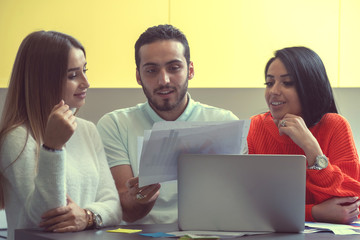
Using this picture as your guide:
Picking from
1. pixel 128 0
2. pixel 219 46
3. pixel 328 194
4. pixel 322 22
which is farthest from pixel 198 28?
pixel 328 194

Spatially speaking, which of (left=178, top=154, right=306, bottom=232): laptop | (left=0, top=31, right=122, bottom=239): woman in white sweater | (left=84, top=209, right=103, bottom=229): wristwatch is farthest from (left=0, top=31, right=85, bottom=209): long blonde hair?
(left=178, top=154, right=306, bottom=232): laptop

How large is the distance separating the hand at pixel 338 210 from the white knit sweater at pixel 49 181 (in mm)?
644

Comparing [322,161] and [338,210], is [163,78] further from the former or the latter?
[338,210]

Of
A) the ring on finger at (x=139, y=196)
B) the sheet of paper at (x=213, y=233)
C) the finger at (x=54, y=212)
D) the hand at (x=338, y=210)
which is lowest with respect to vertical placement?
the hand at (x=338, y=210)

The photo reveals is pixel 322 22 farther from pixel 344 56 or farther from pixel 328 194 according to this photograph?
pixel 328 194

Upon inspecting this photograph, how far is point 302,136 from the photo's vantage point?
1.90 metres

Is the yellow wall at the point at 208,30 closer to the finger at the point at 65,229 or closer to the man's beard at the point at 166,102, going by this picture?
the man's beard at the point at 166,102

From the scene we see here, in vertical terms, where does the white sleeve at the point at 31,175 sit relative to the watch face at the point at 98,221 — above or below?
above

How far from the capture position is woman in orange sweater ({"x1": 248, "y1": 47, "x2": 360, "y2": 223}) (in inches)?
72.4

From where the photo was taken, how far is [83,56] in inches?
72.4

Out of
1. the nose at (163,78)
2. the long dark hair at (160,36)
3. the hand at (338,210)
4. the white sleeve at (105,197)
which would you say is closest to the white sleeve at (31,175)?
the white sleeve at (105,197)

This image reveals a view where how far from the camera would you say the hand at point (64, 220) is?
57.3 inches

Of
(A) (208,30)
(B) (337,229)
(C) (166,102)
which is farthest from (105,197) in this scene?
(A) (208,30)

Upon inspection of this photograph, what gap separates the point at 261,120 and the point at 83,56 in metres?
0.83
